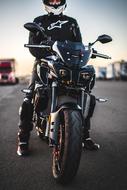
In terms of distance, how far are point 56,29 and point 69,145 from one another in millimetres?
1912

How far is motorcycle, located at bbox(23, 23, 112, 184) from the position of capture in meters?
3.72

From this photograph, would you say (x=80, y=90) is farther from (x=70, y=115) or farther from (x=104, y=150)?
(x=104, y=150)

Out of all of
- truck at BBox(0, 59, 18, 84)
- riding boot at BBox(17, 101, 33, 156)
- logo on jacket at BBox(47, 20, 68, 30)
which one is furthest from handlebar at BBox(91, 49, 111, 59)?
truck at BBox(0, 59, 18, 84)

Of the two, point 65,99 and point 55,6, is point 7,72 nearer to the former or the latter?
point 55,6

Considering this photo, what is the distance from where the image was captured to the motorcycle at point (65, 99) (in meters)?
3.72

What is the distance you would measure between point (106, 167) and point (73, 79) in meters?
1.24

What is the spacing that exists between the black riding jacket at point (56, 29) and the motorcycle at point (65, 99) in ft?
1.64

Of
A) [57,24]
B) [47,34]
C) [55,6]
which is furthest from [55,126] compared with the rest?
[55,6]

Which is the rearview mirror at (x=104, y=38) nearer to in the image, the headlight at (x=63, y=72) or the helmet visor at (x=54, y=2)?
the headlight at (x=63, y=72)

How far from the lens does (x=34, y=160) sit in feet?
15.9

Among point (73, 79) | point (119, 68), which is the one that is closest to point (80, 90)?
point (73, 79)

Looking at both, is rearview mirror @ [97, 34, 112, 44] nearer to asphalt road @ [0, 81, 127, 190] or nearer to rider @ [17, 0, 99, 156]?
rider @ [17, 0, 99, 156]

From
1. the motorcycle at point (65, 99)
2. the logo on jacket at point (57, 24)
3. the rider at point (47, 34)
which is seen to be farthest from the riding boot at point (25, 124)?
the logo on jacket at point (57, 24)

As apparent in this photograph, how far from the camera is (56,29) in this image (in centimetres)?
498
